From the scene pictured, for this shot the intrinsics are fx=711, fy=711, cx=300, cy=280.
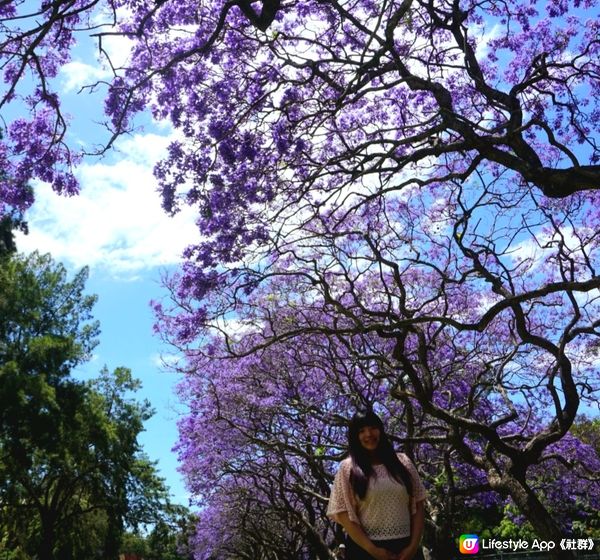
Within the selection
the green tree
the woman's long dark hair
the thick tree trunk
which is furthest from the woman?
the green tree

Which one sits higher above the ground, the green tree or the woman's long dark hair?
the green tree

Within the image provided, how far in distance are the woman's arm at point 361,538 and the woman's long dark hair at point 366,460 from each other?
0.14m

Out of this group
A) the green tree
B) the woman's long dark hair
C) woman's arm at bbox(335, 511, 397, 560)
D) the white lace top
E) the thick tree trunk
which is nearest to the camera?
woman's arm at bbox(335, 511, 397, 560)

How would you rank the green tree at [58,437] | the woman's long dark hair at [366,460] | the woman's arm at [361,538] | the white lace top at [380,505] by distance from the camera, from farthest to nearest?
the green tree at [58,437], the woman's long dark hair at [366,460], the white lace top at [380,505], the woman's arm at [361,538]

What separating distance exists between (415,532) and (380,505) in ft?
0.76

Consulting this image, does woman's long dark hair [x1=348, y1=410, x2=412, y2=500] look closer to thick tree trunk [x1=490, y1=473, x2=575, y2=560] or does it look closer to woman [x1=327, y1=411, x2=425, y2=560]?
woman [x1=327, y1=411, x2=425, y2=560]

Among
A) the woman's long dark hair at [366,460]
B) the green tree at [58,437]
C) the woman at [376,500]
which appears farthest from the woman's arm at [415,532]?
the green tree at [58,437]

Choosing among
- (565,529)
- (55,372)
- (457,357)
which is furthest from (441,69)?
(55,372)

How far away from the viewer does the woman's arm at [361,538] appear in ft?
11.7

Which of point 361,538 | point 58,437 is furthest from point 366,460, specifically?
point 58,437

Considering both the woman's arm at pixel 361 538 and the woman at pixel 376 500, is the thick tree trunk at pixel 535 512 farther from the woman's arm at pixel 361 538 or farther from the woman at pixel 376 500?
the woman's arm at pixel 361 538

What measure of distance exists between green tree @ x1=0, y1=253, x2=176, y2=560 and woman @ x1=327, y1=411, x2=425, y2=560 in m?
16.9

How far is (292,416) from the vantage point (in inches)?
588

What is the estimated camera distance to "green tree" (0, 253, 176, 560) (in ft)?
64.3
